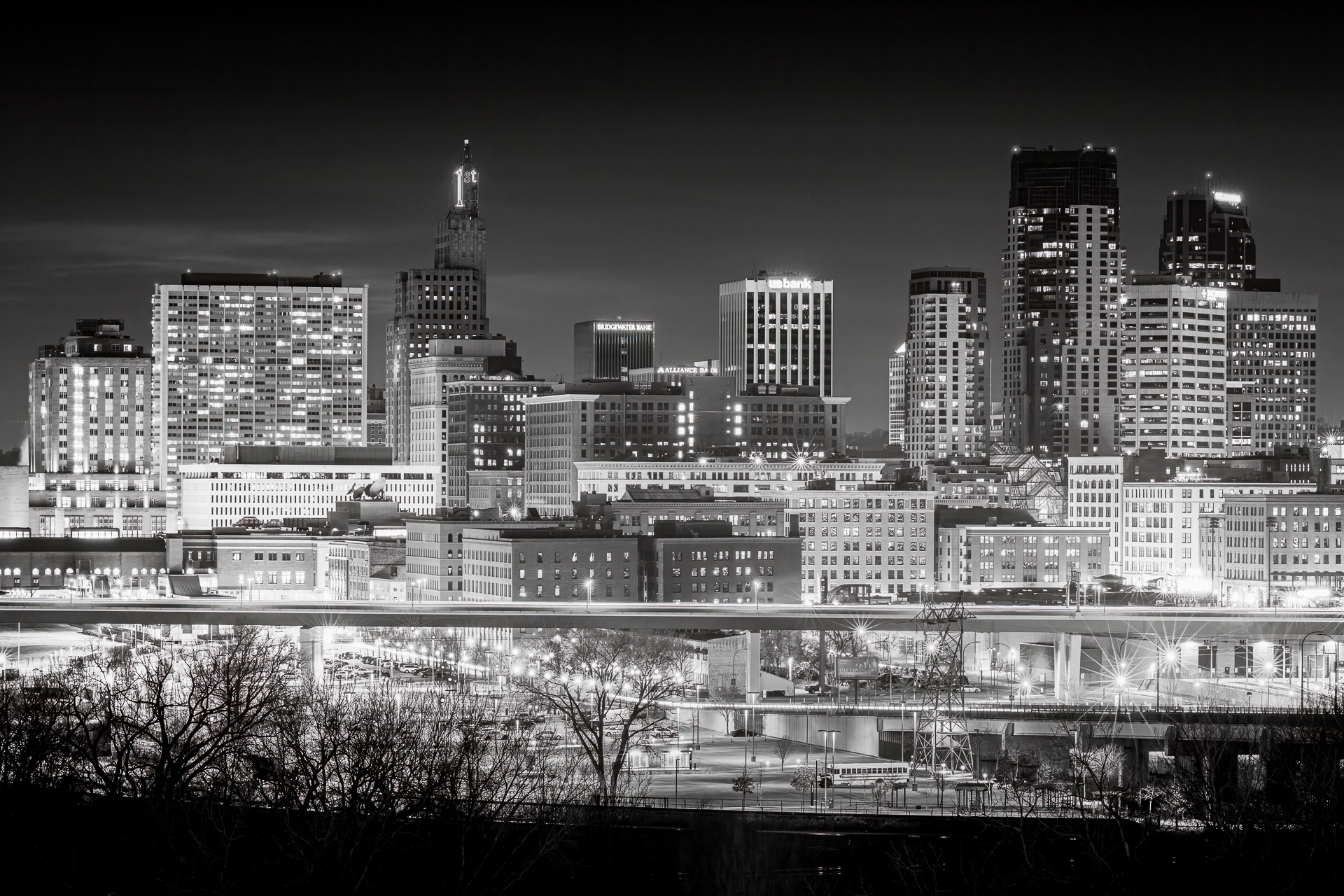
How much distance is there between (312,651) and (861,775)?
35331 mm

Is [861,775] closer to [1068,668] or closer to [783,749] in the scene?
[783,749]

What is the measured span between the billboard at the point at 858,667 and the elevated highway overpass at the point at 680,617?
3.69 meters

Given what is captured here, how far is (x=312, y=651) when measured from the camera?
109 metres

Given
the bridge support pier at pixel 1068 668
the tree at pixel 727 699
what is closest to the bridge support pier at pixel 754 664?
the tree at pixel 727 699

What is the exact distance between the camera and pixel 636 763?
85.4 m

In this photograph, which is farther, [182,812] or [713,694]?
[713,694]

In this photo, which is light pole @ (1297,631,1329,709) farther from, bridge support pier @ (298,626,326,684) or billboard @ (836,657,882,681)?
bridge support pier @ (298,626,326,684)

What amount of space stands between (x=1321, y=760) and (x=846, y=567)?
351ft

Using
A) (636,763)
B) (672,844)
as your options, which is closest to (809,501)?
(636,763)

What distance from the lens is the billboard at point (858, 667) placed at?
11838 centimetres

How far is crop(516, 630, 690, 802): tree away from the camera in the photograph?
268ft

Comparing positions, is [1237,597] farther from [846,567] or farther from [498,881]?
[498,881]

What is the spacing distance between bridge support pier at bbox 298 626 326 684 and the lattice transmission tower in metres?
26.8

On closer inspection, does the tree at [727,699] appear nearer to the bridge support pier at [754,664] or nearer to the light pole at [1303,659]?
the bridge support pier at [754,664]
